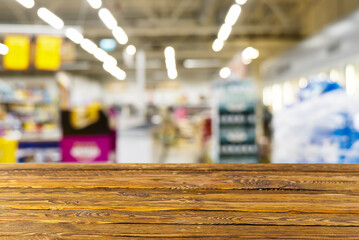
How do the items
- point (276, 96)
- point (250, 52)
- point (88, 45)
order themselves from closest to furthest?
1. point (88, 45)
2. point (276, 96)
3. point (250, 52)

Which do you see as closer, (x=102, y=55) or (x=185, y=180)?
(x=185, y=180)

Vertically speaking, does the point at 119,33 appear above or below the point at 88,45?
below

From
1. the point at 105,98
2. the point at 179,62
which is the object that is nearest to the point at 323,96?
the point at 179,62

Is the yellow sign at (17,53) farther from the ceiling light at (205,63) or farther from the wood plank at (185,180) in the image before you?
the ceiling light at (205,63)

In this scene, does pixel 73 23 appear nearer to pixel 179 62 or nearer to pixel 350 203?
pixel 179 62

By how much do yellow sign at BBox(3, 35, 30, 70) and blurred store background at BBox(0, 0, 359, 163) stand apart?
2 cm

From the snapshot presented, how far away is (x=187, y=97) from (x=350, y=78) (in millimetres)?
15782

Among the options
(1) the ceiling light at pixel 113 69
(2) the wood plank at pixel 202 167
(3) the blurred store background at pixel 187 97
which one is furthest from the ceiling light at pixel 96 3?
(1) the ceiling light at pixel 113 69

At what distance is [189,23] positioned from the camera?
46.2ft

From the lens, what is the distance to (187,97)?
23.3 m

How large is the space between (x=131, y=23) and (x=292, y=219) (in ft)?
45.3

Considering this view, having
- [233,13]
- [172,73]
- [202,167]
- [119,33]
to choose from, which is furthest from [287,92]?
[202,167]

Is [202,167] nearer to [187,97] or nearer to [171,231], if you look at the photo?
[171,231]

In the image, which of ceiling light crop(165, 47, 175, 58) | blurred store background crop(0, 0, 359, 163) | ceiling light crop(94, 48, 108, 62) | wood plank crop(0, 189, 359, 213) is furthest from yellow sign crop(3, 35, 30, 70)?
ceiling light crop(165, 47, 175, 58)
